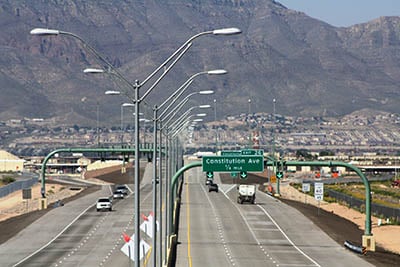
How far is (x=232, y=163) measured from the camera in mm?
68250

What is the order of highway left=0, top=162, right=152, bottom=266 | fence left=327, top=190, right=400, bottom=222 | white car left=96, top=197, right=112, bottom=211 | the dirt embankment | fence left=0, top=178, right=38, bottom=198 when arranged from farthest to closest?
1. fence left=0, top=178, right=38, bottom=198
2. fence left=327, top=190, right=400, bottom=222
3. white car left=96, top=197, right=112, bottom=211
4. the dirt embankment
5. highway left=0, top=162, right=152, bottom=266

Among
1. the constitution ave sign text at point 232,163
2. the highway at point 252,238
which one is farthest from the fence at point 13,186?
the constitution ave sign text at point 232,163

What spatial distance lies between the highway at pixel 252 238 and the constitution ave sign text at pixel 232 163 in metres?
5.50

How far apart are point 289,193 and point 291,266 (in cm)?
10845

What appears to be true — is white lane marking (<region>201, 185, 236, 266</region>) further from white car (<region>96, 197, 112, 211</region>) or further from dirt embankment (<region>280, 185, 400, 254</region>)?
dirt embankment (<region>280, 185, 400, 254</region>)

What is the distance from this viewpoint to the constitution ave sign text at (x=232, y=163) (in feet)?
222

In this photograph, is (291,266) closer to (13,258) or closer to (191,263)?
(191,263)

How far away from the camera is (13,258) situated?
70500 mm

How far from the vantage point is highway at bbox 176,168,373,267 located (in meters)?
69.9

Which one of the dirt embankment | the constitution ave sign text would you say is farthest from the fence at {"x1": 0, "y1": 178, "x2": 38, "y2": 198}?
the constitution ave sign text

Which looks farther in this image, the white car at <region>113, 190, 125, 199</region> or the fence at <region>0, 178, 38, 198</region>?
the fence at <region>0, 178, 38, 198</region>

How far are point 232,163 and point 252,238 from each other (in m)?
18.3

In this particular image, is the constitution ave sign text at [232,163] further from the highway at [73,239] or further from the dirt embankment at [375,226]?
the dirt embankment at [375,226]

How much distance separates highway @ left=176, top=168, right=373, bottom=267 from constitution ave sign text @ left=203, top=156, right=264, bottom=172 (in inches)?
217
